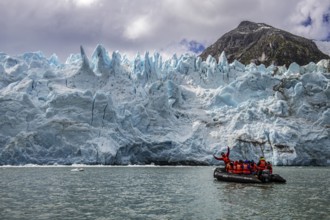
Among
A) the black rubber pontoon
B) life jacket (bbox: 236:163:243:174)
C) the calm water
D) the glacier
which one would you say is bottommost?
the calm water

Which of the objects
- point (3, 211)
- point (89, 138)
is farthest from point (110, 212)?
point (89, 138)

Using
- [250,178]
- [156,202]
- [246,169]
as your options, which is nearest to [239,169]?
[246,169]

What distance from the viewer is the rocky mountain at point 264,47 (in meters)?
113

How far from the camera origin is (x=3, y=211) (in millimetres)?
14922

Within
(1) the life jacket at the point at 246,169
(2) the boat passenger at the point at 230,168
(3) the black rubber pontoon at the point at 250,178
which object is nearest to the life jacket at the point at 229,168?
(2) the boat passenger at the point at 230,168

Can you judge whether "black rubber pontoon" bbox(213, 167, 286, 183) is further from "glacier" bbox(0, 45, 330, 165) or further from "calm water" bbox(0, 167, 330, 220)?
"glacier" bbox(0, 45, 330, 165)

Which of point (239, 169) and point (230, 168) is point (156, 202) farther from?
point (230, 168)

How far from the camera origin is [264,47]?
11838 cm

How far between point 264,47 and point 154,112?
7193cm

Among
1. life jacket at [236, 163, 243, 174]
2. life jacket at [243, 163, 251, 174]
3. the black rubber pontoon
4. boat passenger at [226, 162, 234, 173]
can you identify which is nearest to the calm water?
the black rubber pontoon

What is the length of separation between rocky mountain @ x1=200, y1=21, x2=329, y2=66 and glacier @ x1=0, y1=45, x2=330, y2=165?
45752 millimetres

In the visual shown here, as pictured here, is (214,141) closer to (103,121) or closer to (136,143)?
(136,143)

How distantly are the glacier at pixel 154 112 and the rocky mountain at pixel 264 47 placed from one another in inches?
1801

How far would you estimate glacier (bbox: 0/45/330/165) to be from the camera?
45.6 m
